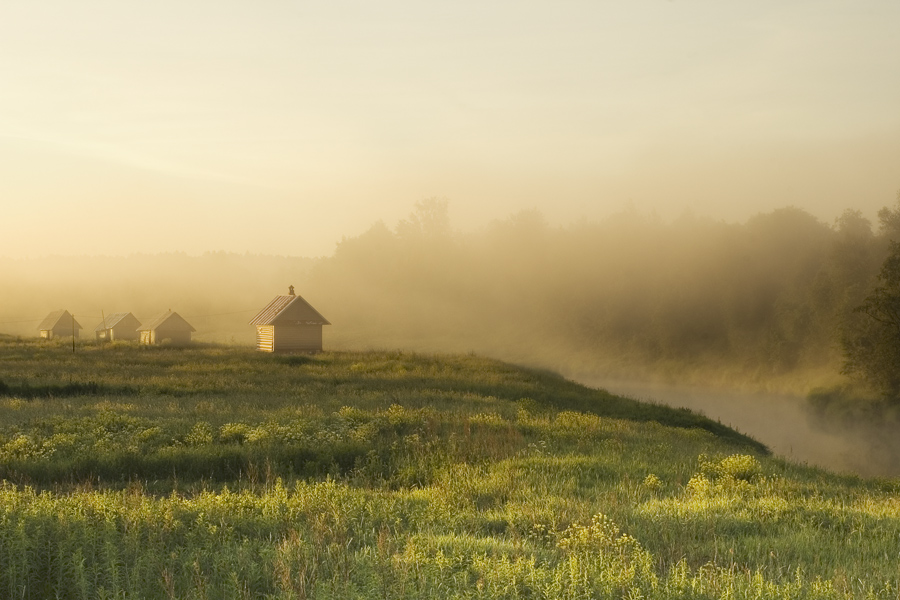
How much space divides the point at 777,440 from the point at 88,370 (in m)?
46.8

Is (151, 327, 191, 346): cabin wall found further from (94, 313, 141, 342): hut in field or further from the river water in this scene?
the river water

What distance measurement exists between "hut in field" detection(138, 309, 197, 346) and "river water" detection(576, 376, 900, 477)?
51.4m

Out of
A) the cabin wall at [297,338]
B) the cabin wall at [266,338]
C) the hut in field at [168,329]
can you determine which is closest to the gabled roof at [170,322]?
the hut in field at [168,329]

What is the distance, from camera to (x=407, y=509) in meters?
11.8

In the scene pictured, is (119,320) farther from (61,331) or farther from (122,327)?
(61,331)

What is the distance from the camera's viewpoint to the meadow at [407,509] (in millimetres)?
8008

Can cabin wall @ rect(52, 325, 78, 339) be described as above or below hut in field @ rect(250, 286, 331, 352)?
below

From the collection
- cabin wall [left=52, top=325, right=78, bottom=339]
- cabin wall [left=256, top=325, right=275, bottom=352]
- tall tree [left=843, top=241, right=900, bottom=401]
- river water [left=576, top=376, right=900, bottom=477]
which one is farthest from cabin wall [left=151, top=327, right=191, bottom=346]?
tall tree [left=843, top=241, right=900, bottom=401]

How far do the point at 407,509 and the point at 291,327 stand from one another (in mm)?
54389

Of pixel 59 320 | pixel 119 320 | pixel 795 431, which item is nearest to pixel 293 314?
pixel 795 431

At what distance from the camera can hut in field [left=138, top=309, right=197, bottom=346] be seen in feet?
290

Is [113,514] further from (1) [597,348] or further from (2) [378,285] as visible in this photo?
(2) [378,285]

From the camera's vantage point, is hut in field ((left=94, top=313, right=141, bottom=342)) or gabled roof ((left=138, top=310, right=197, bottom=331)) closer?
gabled roof ((left=138, top=310, right=197, bottom=331))

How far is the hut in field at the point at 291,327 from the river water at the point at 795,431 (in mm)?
23573
